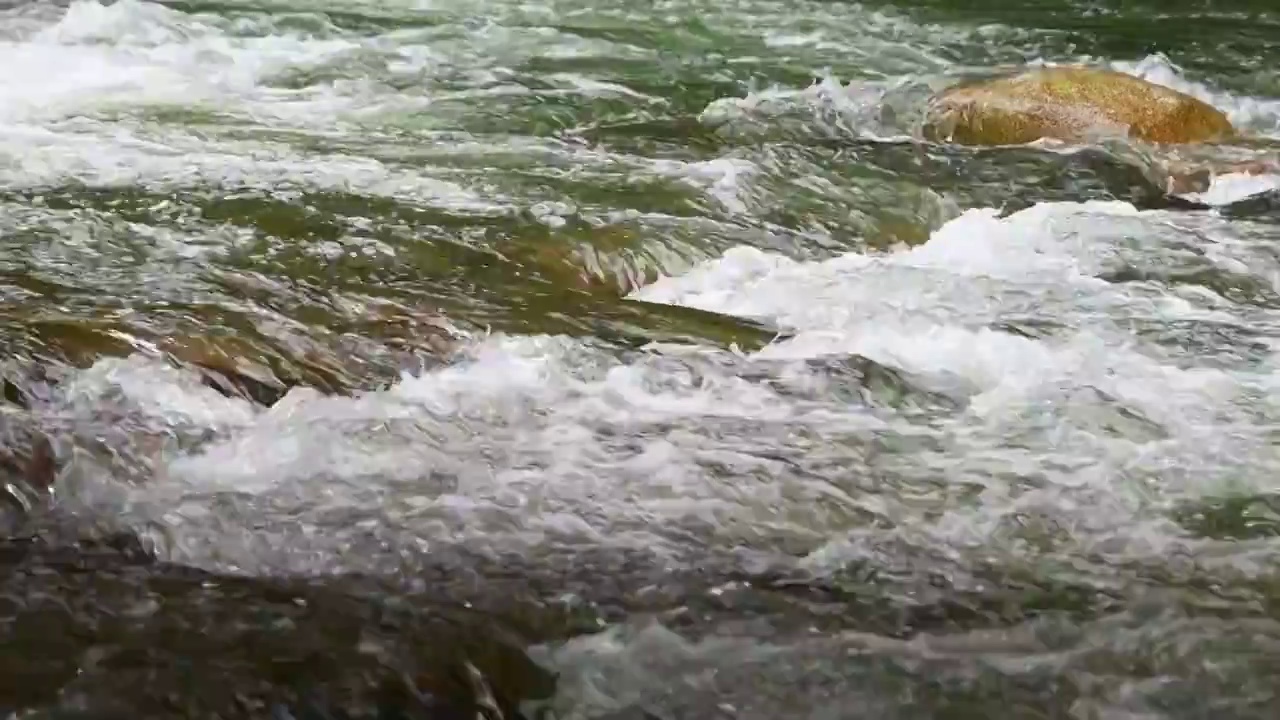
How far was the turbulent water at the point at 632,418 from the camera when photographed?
264 centimetres

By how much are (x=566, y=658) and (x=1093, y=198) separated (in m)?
3.87

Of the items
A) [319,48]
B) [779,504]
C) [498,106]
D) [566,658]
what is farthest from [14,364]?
[319,48]

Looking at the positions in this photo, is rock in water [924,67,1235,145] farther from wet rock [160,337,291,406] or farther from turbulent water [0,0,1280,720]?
wet rock [160,337,291,406]

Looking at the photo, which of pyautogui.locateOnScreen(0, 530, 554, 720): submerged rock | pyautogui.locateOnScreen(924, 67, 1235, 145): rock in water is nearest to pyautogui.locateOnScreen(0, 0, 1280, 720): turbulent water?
pyautogui.locateOnScreen(0, 530, 554, 720): submerged rock

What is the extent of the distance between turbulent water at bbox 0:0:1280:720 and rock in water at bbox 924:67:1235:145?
316 mm

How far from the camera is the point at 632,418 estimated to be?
3578mm

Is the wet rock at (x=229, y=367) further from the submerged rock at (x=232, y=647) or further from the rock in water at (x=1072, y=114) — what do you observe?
the rock in water at (x=1072, y=114)

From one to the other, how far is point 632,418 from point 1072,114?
3.93 metres

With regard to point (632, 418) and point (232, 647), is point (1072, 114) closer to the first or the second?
point (632, 418)

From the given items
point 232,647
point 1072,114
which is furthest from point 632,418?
point 1072,114

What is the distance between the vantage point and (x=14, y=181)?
17.1 ft

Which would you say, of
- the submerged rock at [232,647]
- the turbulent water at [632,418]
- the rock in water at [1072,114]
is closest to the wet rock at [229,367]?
the turbulent water at [632,418]

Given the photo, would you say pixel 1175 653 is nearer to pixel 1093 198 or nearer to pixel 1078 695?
pixel 1078 695

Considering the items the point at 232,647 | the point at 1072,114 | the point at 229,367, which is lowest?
the point at 232,647
